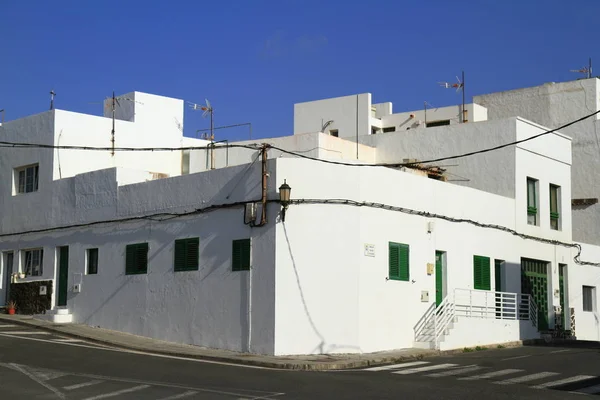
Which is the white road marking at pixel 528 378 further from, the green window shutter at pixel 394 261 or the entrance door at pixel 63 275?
the entrance door at pixel 63 275

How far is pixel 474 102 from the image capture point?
147ft

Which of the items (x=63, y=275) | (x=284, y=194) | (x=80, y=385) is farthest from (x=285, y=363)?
(x=63, y=275)

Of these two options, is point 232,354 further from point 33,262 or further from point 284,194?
point 33,262

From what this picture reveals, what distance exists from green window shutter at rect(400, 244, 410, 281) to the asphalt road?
300 centimetres

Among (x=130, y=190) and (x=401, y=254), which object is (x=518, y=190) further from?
(x=130, y=190)

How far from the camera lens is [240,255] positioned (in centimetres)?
2161

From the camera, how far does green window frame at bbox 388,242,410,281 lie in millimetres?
22719

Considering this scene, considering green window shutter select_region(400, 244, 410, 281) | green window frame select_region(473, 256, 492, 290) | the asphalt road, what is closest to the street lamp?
green window shutter select_region(400, 244, 410, 281)

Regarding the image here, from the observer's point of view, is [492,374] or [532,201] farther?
[532,201]

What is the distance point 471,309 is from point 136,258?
10.0 meters

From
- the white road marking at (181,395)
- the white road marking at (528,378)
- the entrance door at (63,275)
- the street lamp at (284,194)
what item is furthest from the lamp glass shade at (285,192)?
the entrance door at (63,275)

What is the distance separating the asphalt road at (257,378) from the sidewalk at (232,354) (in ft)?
2.70

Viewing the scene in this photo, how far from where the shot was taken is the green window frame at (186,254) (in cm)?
2277

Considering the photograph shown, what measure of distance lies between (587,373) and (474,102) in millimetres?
29117
